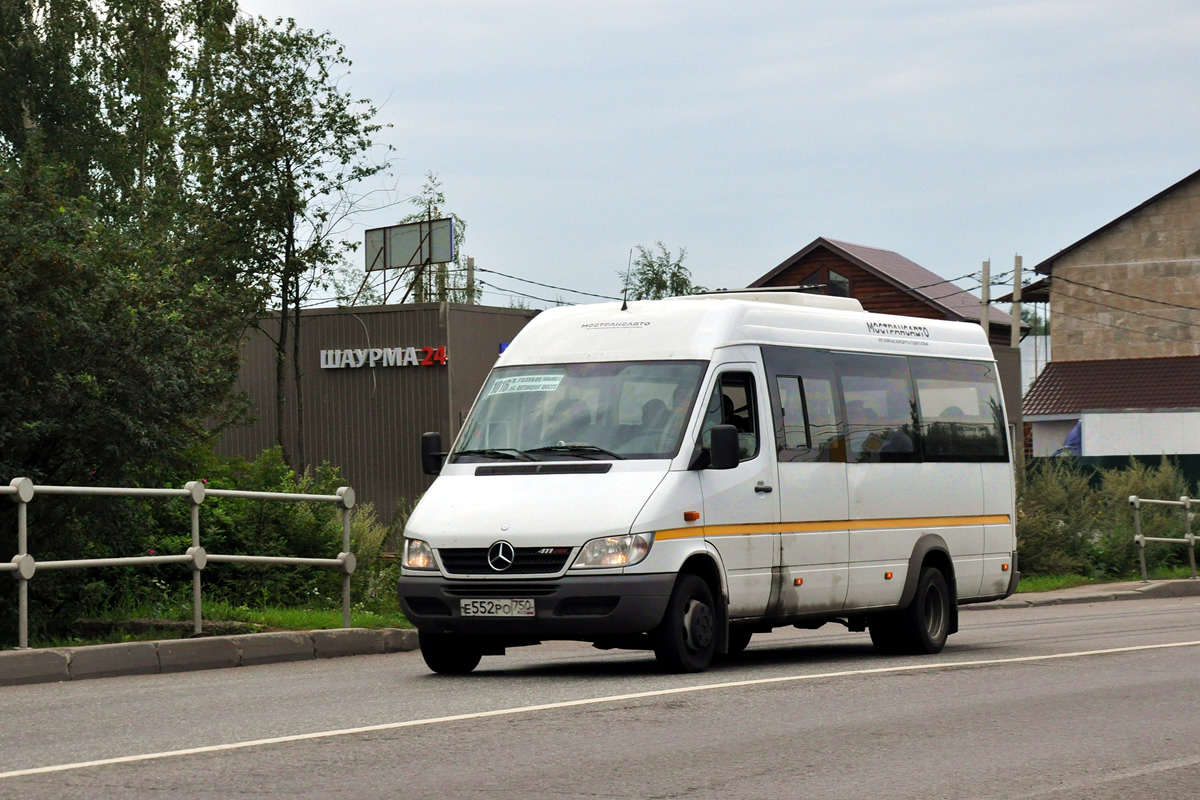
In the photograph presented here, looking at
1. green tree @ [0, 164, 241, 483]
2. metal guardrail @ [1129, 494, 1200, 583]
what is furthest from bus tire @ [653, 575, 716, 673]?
metal guardrail @ [1129, 494, 1200, 583]

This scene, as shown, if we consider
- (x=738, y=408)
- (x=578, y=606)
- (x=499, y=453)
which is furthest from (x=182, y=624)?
(x=738, y=408)

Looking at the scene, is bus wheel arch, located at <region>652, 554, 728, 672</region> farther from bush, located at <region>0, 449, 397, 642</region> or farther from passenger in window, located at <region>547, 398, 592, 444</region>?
bush, located at <region>0, 449, 397, 642</region>

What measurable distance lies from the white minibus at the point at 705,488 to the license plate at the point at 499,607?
0.05ft

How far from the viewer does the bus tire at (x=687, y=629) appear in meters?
10.9

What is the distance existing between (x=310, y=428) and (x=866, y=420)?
21756mm

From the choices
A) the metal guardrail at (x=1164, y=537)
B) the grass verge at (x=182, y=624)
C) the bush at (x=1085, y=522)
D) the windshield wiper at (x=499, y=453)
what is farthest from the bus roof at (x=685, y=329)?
the bush at (x=1085, y=522)

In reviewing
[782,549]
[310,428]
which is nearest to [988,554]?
[782,549]

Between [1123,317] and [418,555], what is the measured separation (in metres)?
49.0

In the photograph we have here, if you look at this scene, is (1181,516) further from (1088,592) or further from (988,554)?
(988,554)

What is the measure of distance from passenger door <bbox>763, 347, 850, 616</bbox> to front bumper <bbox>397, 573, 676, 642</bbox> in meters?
1.65

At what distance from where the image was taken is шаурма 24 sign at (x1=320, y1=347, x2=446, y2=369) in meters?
31.9

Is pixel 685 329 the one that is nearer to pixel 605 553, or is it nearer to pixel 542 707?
pixel 605 553

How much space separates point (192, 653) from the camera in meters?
12.0

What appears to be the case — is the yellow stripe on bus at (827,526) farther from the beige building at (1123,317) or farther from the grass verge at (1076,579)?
the beige building at (1123,317)
